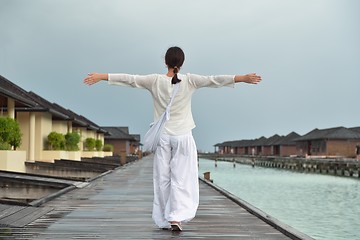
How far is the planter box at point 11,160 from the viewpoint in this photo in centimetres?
1628

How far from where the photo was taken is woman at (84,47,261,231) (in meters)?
5.54

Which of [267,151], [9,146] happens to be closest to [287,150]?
[267,151]

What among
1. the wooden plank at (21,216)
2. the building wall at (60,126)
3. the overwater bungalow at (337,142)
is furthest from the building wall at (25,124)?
the overwater bungalow at (337,142)

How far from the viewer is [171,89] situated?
5.68m

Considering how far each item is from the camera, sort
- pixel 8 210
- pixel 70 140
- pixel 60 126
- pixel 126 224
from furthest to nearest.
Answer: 1. pixel 60 126
2. pixel 70 140
3. pixel 8 210
4. pixel 126 224

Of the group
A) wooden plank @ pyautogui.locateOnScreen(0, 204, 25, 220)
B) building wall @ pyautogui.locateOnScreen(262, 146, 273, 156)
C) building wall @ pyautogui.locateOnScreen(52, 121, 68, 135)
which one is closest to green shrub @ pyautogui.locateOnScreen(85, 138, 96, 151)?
building wall @ pyautogui.locateOnScreen(52, 121, 68, 135)

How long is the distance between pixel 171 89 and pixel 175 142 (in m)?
0.57

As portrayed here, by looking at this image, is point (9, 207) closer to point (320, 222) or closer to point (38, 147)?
point (320, 222)

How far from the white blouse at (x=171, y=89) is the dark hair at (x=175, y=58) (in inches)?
3.6

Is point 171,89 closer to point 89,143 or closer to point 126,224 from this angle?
point 126,224

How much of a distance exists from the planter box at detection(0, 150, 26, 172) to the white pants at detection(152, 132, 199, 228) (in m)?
11.8

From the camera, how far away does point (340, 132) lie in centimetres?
6538

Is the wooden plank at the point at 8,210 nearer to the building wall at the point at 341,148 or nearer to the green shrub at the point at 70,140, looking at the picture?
the green shrub at the point at 70,140

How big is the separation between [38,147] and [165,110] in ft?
68.6
